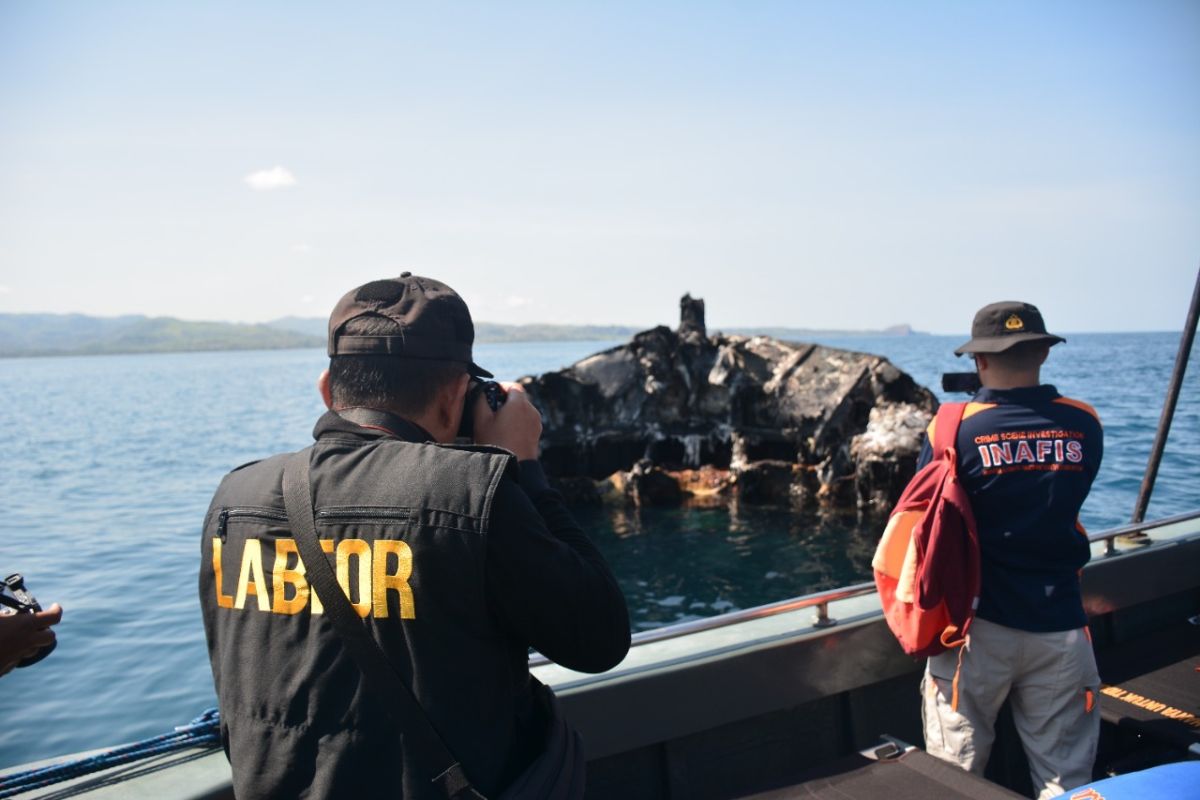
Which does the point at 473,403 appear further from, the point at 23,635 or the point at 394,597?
the point at 23,635

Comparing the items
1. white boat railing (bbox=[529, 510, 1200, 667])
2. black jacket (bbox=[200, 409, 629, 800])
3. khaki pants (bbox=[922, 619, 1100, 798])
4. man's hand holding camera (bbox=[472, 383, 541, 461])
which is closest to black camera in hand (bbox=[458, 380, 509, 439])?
man's hand holding camera (bbox=[472, 383, 541, 461])

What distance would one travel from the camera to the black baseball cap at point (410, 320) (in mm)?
2004

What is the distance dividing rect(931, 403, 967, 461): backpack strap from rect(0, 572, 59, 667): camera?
331 centimetres

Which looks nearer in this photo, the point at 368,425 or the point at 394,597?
the point at 394,597

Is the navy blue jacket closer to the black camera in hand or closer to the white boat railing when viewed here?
the white boat railing

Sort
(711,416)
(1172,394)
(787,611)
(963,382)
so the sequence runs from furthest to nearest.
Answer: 1. (711,416)
2. (1172,394)
3. (787,611)
4. (963,382)

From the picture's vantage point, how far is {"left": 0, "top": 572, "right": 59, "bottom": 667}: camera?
238cm

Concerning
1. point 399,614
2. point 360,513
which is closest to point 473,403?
point 360,513

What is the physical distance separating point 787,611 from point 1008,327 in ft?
6.02

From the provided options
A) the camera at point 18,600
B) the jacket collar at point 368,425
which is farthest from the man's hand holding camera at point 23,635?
the jacket collar at point 368,425

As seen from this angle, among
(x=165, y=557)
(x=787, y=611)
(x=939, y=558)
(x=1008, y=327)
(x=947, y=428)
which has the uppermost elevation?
(x=1008, y=327)

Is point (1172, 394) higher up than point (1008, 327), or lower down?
lower down

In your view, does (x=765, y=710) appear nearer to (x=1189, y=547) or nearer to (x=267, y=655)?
(x=267, y=655)

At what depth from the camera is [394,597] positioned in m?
1.78
